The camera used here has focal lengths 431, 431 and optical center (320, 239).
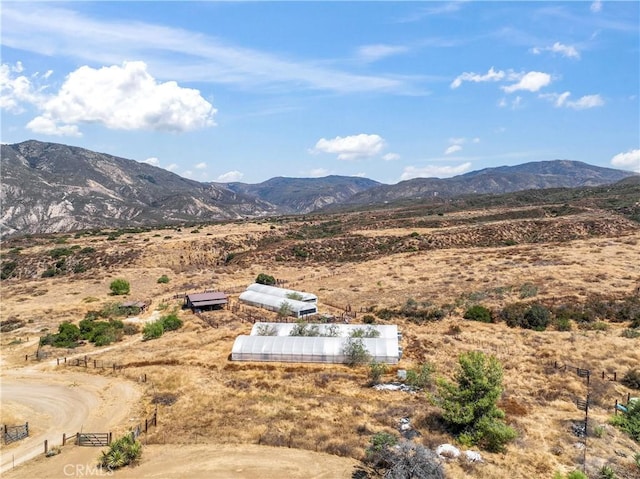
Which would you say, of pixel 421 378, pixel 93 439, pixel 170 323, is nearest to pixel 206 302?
pixel 170 323

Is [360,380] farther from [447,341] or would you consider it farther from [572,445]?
[572,445]

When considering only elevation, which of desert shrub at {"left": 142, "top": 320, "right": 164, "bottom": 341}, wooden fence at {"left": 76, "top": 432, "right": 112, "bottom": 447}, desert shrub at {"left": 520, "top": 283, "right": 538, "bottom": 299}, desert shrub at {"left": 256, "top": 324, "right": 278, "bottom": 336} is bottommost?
wooden fence at {"left": 76, "top": 432, "right": 112, "bottom": 447}

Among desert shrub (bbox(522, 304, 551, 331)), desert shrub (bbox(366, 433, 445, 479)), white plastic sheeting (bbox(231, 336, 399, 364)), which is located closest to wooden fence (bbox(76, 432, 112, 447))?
white plastic sheeting (bbox(231, 336, 399, 364))

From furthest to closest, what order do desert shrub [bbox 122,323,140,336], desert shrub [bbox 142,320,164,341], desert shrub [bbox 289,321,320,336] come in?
desert shrub [bbox 122,323,140,336]
desert shrub [bbox 142,320,164,341]
desert shrub [bbox 289,321,320,336]

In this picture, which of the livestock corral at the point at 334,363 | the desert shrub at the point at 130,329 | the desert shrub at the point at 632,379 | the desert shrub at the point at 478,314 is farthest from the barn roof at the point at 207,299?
the desert shrub at the point at 632,379

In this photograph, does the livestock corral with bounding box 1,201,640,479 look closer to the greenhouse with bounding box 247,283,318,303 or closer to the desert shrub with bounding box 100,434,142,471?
the desert shrub with bounding box 100,434,142,471

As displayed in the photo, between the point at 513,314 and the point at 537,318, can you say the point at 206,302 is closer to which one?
the point at 513,314

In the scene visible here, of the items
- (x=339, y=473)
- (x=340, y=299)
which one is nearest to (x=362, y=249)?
(x=340, y=299)
